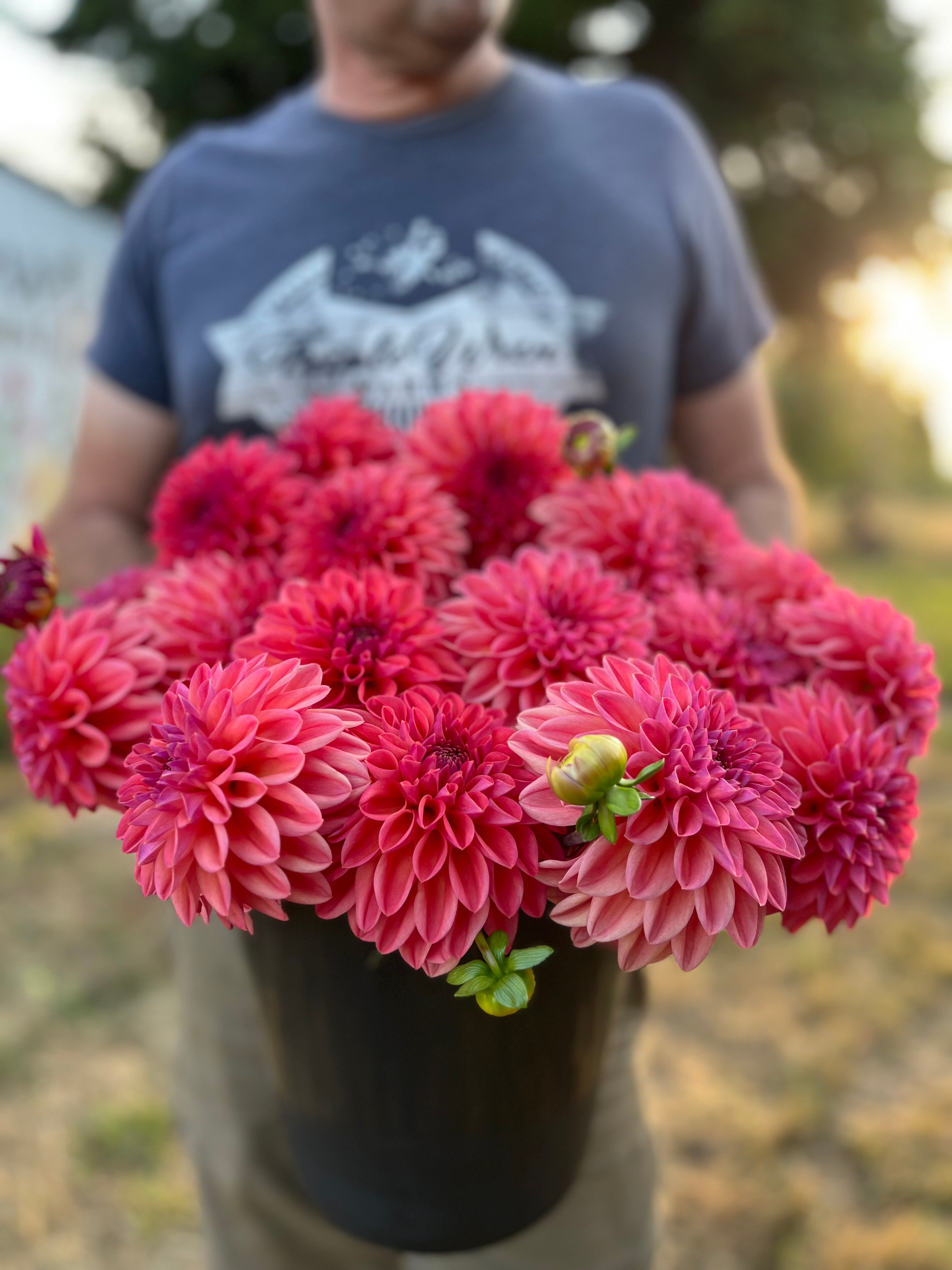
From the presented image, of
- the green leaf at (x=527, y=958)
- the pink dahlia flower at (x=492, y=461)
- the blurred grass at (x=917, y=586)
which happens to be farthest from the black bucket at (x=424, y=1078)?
the blurred grass at (x=917, y=586)

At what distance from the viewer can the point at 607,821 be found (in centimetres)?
39

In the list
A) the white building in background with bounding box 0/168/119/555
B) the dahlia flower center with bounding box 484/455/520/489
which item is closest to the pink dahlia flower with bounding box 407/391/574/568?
the dahlia flower center with bounding box 484/455/520/489

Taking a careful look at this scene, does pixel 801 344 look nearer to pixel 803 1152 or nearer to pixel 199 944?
pixel 803 1152

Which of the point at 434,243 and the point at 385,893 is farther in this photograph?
the point at 434,243

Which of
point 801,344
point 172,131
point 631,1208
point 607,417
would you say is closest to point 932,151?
point 801,344

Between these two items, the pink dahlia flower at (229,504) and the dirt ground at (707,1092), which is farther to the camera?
the dirt ground at (707,1092)

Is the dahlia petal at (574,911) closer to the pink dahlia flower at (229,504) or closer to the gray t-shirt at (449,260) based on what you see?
the pink dahlia flower at (229,504)

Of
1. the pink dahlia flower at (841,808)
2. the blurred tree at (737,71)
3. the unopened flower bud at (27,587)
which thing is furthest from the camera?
the blurred tree at (737,71)

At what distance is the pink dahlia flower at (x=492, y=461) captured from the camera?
25.4 inches

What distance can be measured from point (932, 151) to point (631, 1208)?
5.20 metres

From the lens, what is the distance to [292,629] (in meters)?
0.49

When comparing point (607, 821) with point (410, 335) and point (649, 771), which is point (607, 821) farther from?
point (410, 335)

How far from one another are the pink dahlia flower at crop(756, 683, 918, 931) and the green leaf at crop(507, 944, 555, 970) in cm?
14

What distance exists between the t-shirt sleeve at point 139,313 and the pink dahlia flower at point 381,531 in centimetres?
67
